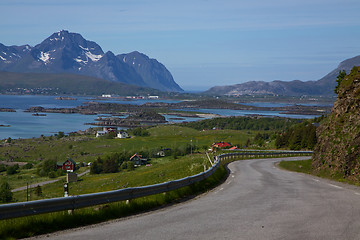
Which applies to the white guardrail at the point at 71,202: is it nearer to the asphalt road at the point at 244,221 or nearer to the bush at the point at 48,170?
the asphalt road at the point at 244,221

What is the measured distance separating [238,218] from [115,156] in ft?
243

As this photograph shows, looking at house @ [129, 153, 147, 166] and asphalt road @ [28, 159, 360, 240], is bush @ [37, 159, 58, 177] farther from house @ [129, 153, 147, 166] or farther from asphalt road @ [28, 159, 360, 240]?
asphalt road @ [28, 159, 360, 240]

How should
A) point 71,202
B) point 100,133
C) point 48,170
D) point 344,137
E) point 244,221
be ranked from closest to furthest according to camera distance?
point 71,202 < point 244,221 < point 344,137 < point 48,170 < point 100,133

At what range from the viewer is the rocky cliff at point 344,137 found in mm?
27422

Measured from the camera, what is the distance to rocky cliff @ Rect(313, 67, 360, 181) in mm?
27422

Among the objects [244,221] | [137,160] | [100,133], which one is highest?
[244,221]

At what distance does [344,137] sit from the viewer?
1161 inches

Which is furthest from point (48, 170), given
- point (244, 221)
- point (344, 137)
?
point (244, 221)

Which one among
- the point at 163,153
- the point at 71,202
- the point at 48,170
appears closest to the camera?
the point at 71,202

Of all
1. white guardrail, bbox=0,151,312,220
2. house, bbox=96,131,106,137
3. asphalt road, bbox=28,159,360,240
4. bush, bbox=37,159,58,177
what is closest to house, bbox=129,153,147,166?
bush, bbox=37,159,58,177

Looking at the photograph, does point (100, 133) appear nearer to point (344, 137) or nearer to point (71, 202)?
point (344, 137)

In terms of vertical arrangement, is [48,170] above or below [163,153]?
above

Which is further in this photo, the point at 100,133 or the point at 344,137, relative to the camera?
the point at 100,133

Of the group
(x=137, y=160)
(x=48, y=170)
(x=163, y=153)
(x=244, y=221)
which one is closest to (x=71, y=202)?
(x=244, y=221)
